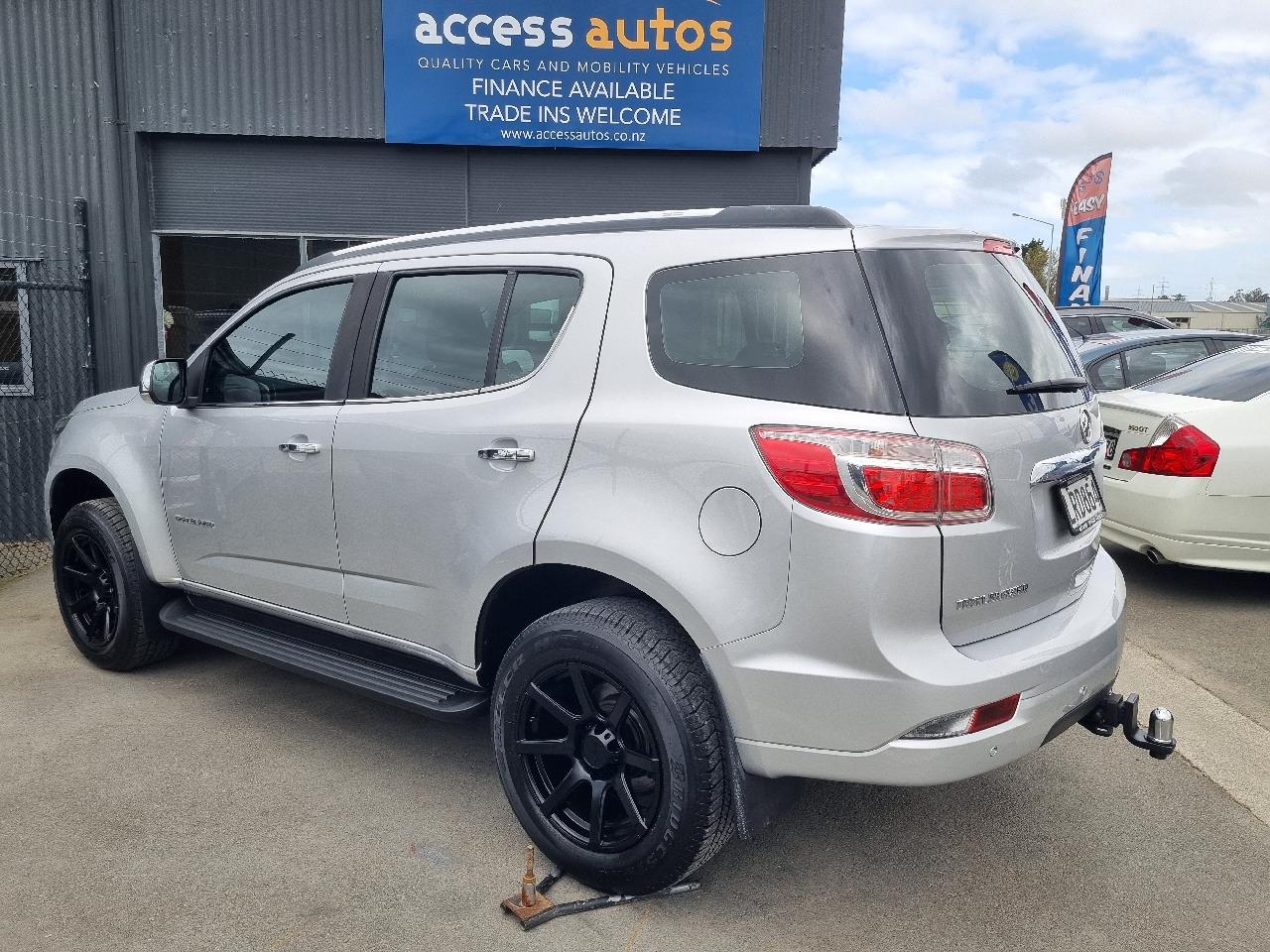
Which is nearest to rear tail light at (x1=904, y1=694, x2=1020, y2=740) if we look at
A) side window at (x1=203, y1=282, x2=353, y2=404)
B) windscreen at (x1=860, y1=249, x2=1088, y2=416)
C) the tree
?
windscreen at (x1=860, y1=249, x2=1088, y2=416)

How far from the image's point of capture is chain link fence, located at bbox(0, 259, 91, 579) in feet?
28.1

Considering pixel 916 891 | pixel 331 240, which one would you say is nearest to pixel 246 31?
pixel 331 240

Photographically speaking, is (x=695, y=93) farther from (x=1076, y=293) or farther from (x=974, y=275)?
(x=1076, y=293)

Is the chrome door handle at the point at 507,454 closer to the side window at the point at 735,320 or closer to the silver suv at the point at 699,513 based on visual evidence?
the silver suv at the point at 699,513

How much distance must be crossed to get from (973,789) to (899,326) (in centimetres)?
191

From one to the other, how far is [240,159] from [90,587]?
601 centimetres

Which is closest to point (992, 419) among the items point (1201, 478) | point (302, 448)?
point (302, 448)

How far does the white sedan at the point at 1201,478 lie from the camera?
5480 millimetres

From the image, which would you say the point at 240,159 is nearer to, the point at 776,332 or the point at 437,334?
the point at 437,334

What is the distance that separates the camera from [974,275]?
281cm

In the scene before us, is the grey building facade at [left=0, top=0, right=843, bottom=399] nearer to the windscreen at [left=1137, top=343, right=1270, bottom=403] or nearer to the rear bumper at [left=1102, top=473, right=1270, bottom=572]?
the windscreen at [left=1137, top=343, right=1270, bottom=403]

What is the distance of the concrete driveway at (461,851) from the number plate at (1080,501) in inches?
42.1

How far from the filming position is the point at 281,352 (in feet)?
12.9

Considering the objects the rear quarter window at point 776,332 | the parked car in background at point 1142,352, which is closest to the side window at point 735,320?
the rear quarter window at point 776,332
